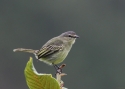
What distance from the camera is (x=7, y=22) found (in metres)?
56.8

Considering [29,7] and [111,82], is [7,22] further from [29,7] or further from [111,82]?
[111,82]

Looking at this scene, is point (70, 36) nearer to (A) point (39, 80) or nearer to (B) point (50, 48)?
(B) point (50, 48)

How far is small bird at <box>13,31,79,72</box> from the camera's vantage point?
688cm

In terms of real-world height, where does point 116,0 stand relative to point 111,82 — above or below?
above

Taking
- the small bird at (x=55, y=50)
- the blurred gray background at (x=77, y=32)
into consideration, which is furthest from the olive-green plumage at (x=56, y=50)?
the blurred gray background at (x=77, y=32)

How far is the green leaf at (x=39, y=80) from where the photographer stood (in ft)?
8.13

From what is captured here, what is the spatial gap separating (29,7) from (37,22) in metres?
2.38

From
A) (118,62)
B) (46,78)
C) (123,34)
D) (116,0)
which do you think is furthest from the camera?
(116,0)

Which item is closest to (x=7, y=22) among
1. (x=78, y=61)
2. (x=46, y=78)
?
(x=78, y=61)

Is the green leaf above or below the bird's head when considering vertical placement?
above

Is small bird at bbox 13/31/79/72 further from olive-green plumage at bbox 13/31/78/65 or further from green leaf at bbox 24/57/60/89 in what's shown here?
green leaf at bbox 24/57/60/89

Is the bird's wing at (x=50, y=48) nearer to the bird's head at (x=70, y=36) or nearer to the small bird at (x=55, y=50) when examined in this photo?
Answer: the small bird at (x=55, y=50)

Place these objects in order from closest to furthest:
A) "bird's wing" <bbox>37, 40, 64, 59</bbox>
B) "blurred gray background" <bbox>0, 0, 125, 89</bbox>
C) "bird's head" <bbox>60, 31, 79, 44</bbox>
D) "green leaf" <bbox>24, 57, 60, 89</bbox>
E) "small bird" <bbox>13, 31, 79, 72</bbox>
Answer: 1. "green leaf" <bbox>24, 57, 60, 89</bbox>
2. "small bird" <bbox>13, 31, 79, 72</bbox>
3. "bird's wing" <bbox>37, 40, 64, 59</bbox>
4. "bird's head" <bbox>60, 31, 79, 44</bbox>
5. "blurred gray background" <bbox>0, 0, 125, 89</bbox>

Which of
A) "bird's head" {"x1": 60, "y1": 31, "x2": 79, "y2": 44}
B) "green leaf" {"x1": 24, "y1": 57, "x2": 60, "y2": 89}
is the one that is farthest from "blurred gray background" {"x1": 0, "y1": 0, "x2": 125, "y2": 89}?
"green leaf" {"x1": 24, "y1": 57, "x2": 60, "y2": 89}
